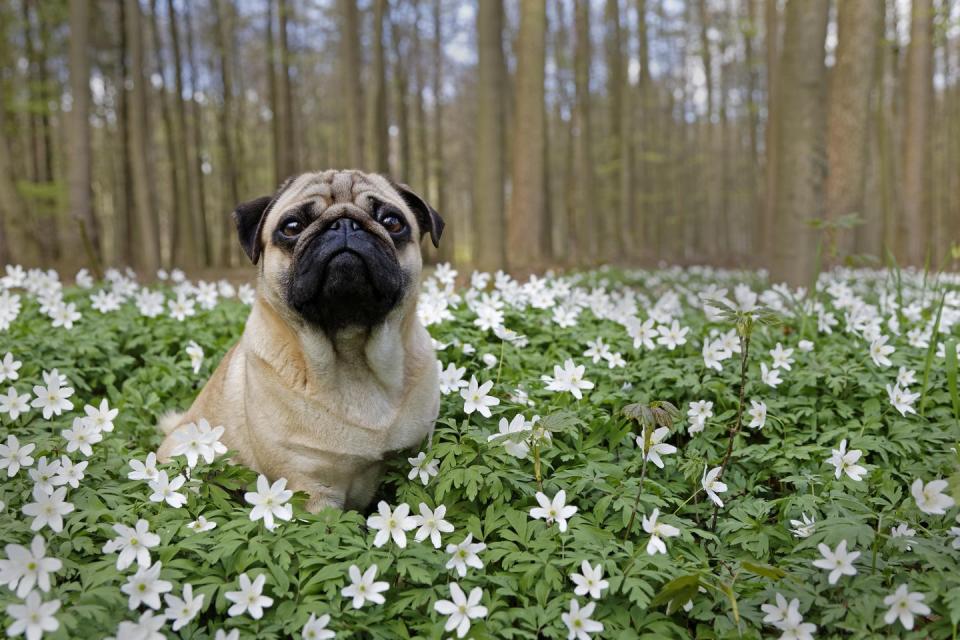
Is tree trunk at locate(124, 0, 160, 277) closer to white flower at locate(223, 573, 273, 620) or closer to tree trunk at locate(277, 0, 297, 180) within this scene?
tree trunk at locate(277, 0, 297, 180)

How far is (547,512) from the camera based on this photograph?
2742 millimetres

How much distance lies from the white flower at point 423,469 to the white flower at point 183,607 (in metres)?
1.02

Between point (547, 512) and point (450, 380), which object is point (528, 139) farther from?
point (547, 512)

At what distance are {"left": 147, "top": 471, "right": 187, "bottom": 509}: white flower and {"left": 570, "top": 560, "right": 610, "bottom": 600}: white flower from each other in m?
1.66

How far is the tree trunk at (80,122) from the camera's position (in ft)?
34.4

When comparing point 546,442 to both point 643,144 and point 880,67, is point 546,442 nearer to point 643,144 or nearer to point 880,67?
point 880,67

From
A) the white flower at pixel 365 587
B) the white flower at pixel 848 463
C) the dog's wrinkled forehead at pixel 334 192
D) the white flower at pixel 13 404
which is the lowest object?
the white flower at pixel 365 587

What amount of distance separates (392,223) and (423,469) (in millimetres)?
1208

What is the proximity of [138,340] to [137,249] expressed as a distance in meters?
14.5

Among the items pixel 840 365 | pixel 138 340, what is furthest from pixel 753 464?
pixel 138 340

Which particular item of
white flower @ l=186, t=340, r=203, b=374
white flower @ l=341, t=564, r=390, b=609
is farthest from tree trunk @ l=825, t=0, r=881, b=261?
white flower @ l=341, t=564, r=390, b=609

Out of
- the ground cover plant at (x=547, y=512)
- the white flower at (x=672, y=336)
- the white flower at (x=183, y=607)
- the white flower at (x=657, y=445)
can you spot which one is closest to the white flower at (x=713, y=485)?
the ground cover plant at (x=547, y=512)

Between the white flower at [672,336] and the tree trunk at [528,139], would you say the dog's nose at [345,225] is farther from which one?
the tree trunk at [528,139]

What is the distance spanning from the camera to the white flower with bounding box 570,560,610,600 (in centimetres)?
239
